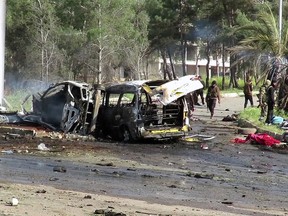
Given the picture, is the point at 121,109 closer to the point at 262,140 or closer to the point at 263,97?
the point at 262,140

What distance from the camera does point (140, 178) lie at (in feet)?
41.9

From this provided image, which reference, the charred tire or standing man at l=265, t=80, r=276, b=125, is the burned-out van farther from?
standing man at l=265, t=80, r=276, b=125

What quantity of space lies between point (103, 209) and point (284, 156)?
31.3 ft

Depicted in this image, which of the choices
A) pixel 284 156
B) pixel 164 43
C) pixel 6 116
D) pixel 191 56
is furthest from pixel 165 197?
pixel 191 56

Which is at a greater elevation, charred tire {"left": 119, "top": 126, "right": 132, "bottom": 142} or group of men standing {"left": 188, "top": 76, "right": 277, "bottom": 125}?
group of men standing {"left": 188, "top": 76, "right": 277, "bottom": 125}

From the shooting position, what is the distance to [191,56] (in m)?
135

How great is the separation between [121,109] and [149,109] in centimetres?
94

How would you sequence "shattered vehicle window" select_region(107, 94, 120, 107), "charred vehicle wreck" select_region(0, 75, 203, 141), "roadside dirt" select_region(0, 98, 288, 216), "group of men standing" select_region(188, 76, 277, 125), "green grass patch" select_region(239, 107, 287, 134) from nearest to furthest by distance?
"roadside dirt" select_region(0, 98, 288, 216), "charred vehicle wreck" select_region(0, 75, 203, 141), "shattered vehicle window" select_region(107, 94, 120, 107), "green grass patch" select_region(239, 107, 287, 134), "group of men standing" select_region(188, 76, 277, 125)

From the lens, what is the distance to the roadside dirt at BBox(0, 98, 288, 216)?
31.0 feet

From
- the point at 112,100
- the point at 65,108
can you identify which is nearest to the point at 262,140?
the point at 112,100

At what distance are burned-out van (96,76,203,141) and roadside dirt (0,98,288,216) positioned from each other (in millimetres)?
460

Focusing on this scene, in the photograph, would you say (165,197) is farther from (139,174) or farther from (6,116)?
(6,116)

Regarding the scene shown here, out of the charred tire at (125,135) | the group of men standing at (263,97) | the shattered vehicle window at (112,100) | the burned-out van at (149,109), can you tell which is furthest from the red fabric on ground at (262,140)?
the shattered vehicle window at (112,100)

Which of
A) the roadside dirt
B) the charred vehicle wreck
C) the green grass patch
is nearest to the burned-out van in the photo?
the charred vehicle wreck
